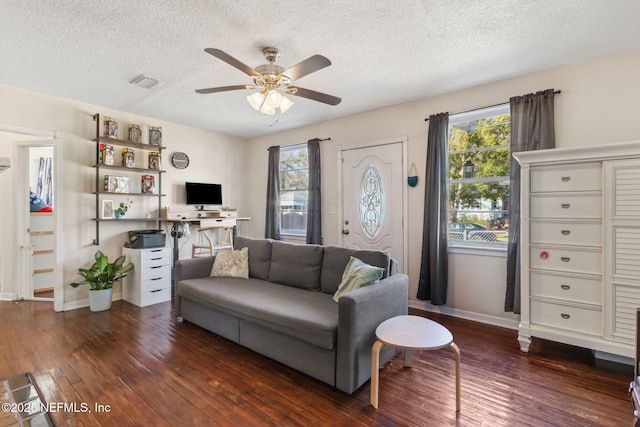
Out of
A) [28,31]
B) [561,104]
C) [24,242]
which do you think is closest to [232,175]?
[24,242]

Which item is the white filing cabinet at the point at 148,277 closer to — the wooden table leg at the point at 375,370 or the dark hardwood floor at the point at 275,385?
the dark hardwood floor at the point at 275,385

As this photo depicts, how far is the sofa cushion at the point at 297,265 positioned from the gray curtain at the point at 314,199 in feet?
4.63

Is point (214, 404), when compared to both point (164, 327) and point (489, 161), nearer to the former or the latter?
point (164, 327)

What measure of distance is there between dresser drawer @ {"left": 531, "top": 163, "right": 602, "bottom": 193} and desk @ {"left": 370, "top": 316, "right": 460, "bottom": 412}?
160 centimetres

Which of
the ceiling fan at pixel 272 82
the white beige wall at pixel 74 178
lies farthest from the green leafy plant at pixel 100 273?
the ceiling fan at pixel 272 82

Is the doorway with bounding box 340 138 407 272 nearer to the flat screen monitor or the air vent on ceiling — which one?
the flat screen monitor

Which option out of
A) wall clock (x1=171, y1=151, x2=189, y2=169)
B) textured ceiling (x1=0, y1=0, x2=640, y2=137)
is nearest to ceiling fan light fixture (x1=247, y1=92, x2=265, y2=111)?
textured ceiling (x1=0, y1=0, x2=640, y2=137)

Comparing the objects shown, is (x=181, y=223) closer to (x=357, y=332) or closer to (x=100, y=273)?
(x=100, y=273)

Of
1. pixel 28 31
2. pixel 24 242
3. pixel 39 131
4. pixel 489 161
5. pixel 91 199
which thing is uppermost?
pixel 28 31

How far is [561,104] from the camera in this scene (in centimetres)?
Answer: 294

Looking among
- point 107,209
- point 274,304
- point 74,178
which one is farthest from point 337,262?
point 74,178

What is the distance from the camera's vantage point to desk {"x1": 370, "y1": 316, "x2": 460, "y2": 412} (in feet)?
6.00

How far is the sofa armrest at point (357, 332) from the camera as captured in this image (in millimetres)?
1996

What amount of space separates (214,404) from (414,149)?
3379mm
